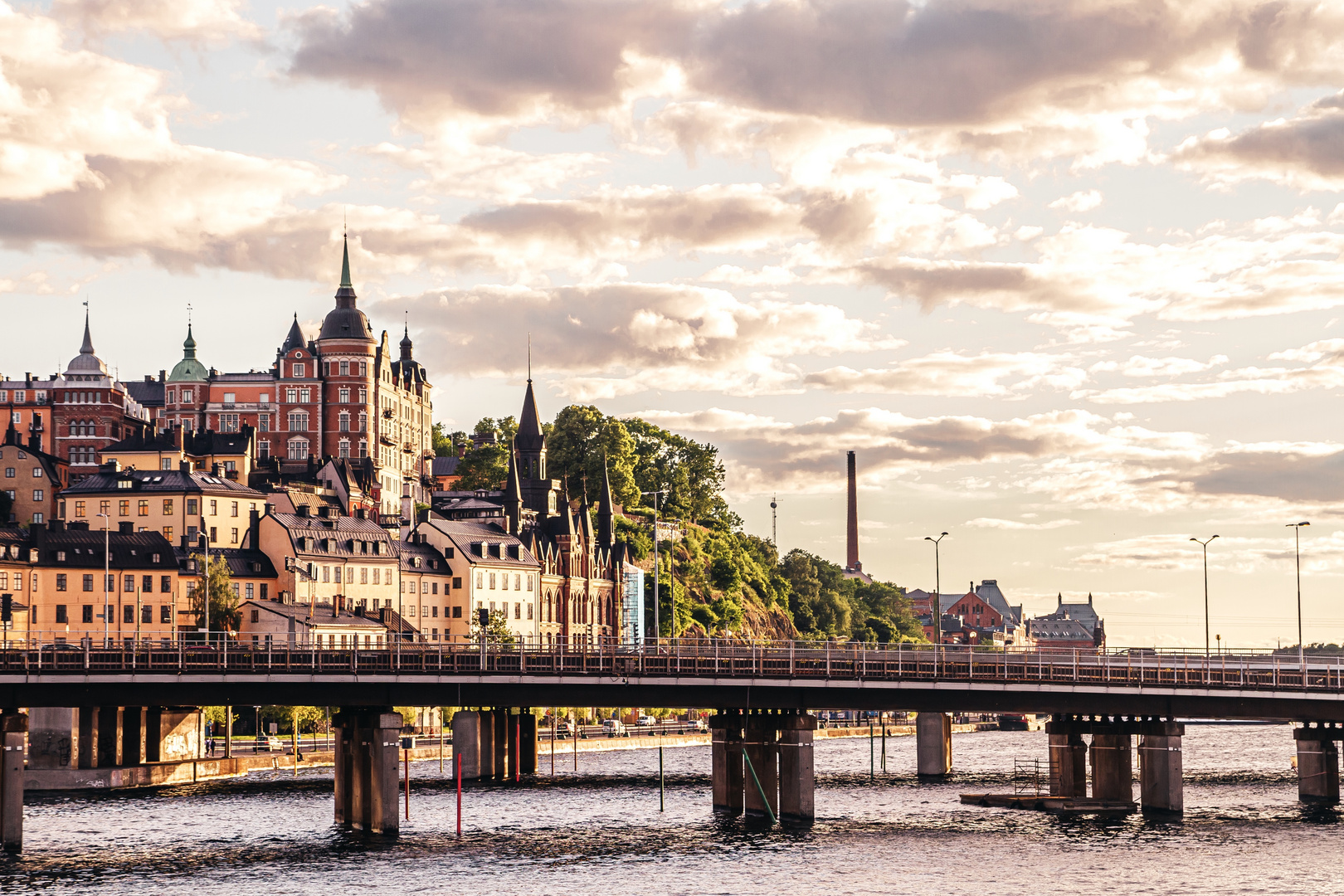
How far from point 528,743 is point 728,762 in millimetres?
43048

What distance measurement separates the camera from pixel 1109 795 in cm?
12800

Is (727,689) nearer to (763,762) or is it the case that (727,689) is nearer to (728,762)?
(763,762)

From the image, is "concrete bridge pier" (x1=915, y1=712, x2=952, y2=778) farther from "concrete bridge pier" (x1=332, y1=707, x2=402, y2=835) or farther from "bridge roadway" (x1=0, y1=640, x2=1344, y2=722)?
"concrete bridge pier" (x1=332, y1=707, x2=402, y2=835)

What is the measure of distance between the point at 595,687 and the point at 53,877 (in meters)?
31.9

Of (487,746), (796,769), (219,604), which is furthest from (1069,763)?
(219,604)

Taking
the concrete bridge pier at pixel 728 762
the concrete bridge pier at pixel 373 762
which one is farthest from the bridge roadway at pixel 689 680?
the concrete bridge pier at pixel 728 762

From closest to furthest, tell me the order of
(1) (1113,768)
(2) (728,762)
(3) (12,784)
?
(3) (12,784)
(2) (728,762)
(1) (1113,768)

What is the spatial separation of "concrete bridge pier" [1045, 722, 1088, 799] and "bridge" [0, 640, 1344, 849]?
6046mm

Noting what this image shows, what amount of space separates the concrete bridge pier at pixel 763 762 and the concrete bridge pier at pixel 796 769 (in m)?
1.02

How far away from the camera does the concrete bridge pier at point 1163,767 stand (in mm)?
123062

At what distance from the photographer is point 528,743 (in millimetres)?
163000

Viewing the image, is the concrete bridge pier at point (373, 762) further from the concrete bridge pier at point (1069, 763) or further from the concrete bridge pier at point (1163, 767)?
the concrete bridge pier at point (1069, 763)

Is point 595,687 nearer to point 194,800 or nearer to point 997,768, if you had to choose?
point 194,800

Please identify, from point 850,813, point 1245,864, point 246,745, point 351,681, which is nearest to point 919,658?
point 850,813
